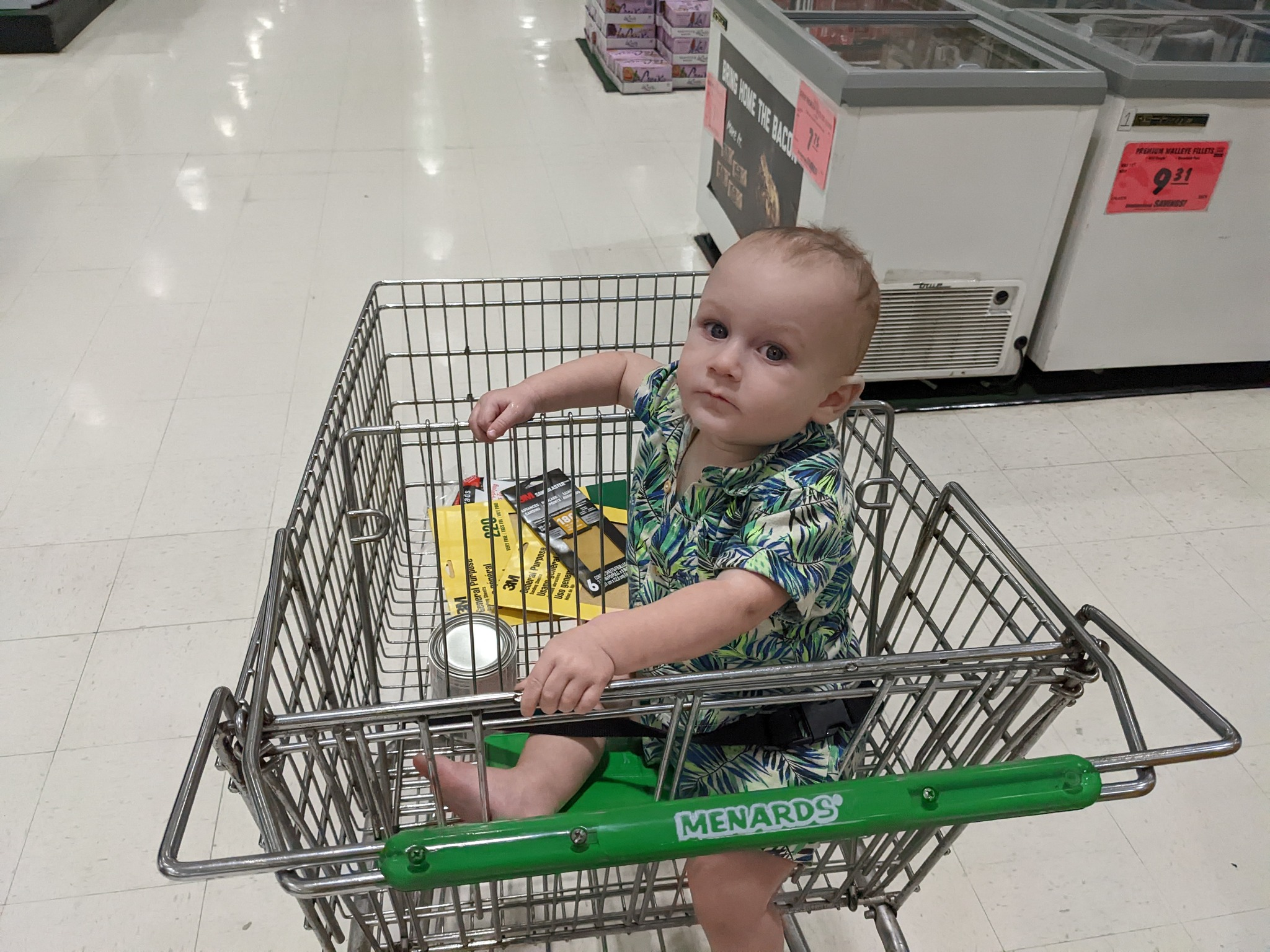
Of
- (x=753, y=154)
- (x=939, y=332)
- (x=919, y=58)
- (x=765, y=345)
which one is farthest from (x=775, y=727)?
(x=753, y=154)

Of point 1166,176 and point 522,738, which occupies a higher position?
point 1166,176

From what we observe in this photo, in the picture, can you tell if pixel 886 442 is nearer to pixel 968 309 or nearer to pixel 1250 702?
pixel 1250 702

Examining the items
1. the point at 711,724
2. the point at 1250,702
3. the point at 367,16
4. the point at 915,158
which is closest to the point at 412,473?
the point at 711,724

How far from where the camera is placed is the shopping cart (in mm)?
555

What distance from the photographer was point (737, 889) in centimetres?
82

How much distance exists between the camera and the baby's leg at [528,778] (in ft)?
2.71

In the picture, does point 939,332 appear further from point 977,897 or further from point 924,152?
point 977,897

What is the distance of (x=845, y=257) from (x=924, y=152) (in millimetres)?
1137

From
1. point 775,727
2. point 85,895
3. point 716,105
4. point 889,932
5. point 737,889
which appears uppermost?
point 716,105

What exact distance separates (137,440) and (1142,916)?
1984mm

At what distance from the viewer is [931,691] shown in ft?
2.25

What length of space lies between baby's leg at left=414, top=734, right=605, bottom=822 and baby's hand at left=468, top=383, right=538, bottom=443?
33cm

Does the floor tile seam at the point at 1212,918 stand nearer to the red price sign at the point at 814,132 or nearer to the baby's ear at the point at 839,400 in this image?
the baby's ear at the point at 839,400

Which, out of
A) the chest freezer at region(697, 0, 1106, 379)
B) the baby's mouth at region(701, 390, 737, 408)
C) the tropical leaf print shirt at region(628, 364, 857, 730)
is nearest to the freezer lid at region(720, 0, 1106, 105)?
the chest freezer at region(697, 0, 1106, 379)
